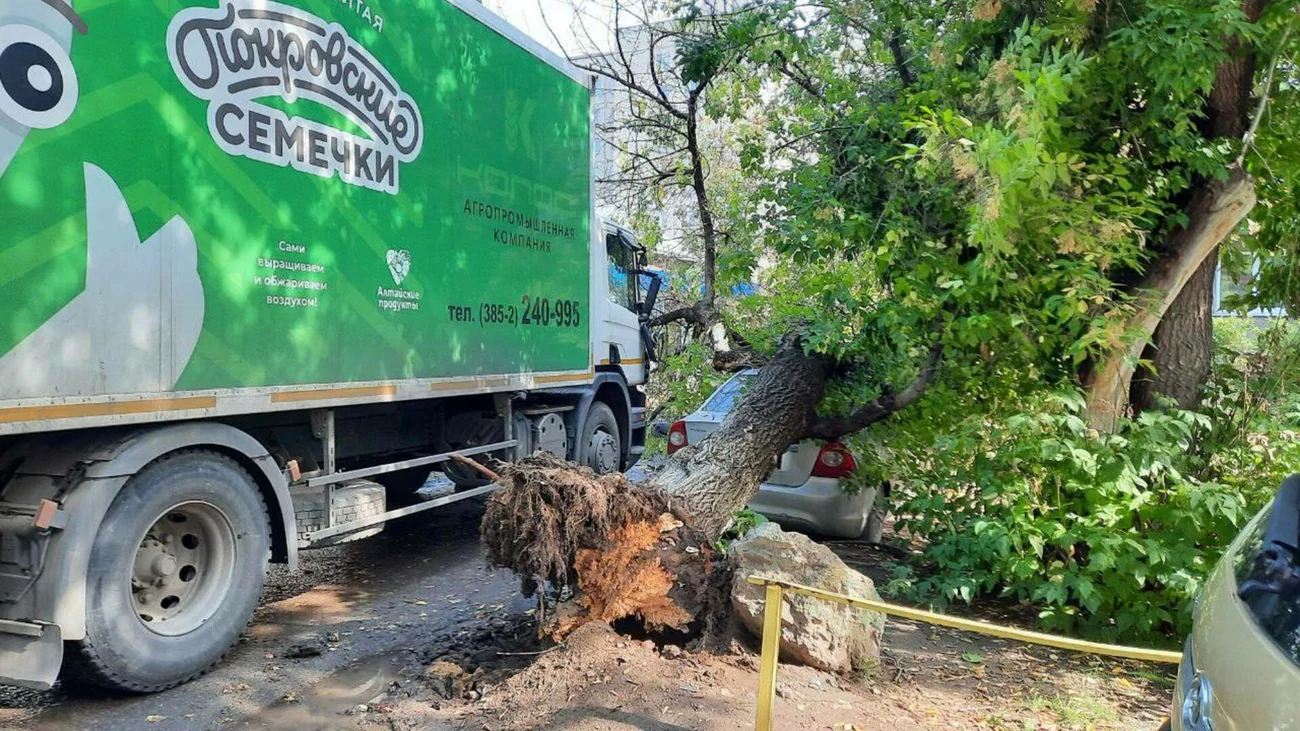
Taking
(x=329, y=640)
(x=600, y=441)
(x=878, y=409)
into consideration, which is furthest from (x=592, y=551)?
(x=600, y=441)

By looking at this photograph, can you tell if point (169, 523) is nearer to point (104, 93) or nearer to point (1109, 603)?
point (104, 93)

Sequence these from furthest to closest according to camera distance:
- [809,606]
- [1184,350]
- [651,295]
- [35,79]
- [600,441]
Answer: [651,295], [600,441], [1184,350], [809,606], [35,79]

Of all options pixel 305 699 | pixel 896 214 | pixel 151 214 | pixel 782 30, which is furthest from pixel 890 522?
pixel 151 214

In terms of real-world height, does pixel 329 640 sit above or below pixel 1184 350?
below

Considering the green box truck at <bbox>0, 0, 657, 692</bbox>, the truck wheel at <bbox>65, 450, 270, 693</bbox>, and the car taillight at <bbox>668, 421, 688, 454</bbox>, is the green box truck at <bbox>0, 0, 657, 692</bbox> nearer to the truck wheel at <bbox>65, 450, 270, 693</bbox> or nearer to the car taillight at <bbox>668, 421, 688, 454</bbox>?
the truck wheel at <bbox>65, 450, 270, 693</bbox>

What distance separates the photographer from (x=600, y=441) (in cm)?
830

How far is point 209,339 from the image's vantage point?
13.6ft

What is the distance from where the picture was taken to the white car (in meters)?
6.43

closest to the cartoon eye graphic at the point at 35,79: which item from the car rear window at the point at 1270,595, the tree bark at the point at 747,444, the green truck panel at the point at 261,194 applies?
the green truck panel at the point at 261,194

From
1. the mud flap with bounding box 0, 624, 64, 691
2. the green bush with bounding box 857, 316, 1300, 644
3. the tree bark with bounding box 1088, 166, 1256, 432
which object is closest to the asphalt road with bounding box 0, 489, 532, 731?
the mud flap with bounding box 0, 624, 64, 691

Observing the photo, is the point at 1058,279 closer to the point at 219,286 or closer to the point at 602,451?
the point at 219,286

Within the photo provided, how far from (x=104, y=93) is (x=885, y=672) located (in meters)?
4.46

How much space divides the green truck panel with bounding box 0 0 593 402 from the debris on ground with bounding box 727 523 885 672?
2.62 metres

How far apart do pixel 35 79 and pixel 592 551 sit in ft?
10.0
